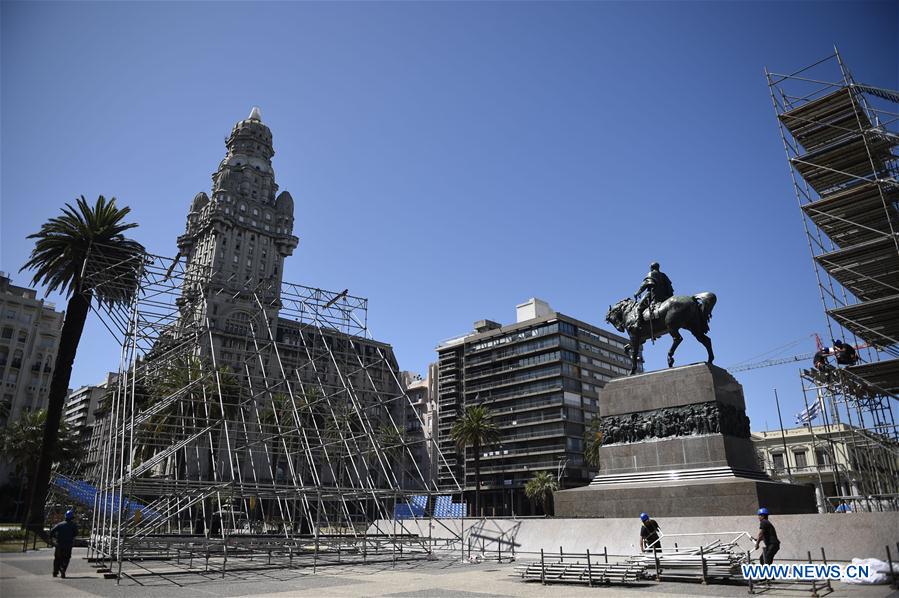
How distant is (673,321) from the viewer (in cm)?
2042

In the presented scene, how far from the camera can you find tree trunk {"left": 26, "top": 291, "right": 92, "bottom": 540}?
2862 centimetres

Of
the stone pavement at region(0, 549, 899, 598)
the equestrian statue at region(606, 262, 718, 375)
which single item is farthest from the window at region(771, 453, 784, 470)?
the stone pavement at region(0, 549, 899, 598)

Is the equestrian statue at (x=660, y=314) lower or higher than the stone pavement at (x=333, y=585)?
higher

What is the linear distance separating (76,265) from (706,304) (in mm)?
33119

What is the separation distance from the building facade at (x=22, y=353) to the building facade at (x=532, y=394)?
198 ft

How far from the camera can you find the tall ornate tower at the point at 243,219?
90.2 m

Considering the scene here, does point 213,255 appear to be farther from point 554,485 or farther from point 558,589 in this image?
point 558,589

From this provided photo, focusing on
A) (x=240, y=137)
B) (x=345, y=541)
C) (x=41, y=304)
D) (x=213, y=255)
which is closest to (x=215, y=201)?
(x=213, y=255)

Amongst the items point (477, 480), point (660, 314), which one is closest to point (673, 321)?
point (660, 314)

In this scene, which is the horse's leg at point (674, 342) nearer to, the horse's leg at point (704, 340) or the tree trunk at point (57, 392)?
the horse's leg at point (704, 340)

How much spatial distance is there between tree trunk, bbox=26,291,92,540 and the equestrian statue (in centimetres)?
2690

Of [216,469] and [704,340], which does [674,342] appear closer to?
[704,340]

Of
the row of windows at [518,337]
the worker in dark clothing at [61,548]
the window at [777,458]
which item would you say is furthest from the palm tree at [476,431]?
the worker in dark clothing at [61,548]

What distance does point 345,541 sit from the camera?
20500 millimetres
